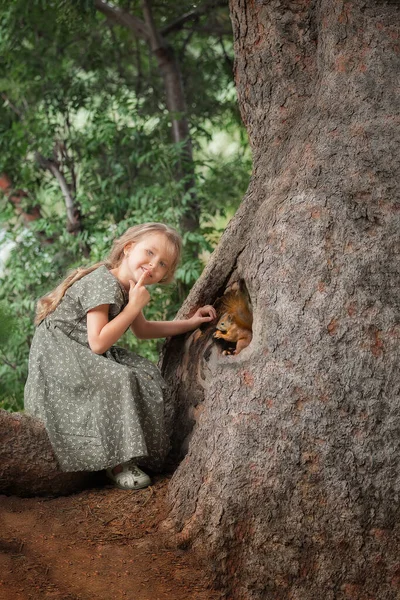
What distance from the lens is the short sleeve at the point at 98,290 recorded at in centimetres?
294

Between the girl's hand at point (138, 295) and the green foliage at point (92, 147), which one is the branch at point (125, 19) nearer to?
the green foliage at point (92, 147)

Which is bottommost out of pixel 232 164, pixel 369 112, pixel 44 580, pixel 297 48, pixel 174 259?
pixel 44 580

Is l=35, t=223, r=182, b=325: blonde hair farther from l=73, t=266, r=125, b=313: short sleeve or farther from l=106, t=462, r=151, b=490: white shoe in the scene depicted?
l=106, t=462, r=151, b=490: white shoe

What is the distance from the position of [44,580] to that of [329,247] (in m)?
1.54

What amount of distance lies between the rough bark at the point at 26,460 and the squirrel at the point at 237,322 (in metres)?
0.84

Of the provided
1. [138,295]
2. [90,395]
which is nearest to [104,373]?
[90,395]

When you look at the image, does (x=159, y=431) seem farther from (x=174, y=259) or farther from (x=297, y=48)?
(x=297, y=48)

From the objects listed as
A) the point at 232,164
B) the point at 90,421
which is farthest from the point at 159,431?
the point at 232,164

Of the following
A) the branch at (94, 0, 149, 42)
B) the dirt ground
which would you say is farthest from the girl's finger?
the branch at (94, 0, 149, 42)

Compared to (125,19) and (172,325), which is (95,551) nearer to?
(172,325)

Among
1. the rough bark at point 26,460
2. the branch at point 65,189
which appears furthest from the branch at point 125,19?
the rough bark at point 26,460

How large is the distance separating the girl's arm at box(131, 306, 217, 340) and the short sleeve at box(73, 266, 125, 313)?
0.21 meters

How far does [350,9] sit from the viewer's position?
2916 mm

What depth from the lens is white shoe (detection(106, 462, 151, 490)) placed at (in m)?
2.93
